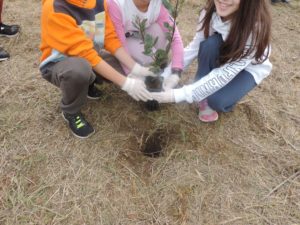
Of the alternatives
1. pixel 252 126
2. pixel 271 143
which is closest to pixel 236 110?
pixel 252 126

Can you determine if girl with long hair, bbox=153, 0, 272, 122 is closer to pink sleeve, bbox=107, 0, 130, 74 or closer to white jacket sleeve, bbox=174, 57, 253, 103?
white jacket sleeve, bbox=174, 57, 253, 103

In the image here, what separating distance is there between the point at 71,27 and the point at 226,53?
32.9 inches

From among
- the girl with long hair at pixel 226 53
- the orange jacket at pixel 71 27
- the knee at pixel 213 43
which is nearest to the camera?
the orange jacket at pixel 71 27

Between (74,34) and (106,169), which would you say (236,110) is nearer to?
(106,169)

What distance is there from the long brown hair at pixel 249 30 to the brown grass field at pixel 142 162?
0.54m

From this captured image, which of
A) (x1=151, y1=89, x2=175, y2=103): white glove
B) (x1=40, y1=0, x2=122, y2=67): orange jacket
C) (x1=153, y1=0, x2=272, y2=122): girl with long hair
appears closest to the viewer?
(x1=40, y1=0, x2=122, y2=67): orange jacket

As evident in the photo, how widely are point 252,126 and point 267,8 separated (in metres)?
0.77

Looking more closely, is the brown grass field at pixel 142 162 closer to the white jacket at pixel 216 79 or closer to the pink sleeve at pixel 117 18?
the white jacket at pixel 216 79

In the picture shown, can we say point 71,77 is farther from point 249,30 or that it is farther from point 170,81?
point 249,30

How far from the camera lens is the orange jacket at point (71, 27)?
60.9 inches

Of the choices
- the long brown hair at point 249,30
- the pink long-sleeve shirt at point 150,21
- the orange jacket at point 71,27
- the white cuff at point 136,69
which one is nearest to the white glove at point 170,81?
the pink long-sleeve shirt at point 150,21

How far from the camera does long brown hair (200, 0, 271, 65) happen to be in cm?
162

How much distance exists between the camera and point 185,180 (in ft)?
5.66

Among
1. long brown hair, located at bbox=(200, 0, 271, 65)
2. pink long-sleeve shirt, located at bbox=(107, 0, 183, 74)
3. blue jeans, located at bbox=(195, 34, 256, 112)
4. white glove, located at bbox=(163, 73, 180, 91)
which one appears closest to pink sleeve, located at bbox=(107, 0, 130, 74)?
pink long-sleeve shirt, located at bbox=(107, 0, 183, 74)
